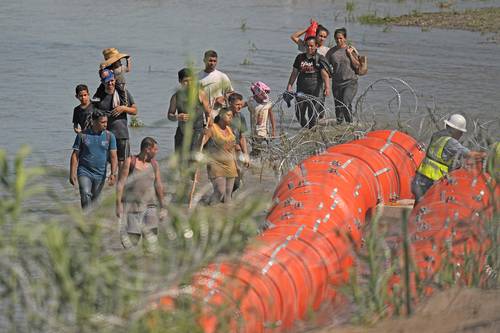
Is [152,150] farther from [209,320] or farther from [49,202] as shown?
[209,320]

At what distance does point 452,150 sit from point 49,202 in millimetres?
4933

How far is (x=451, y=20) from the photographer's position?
3706 cm

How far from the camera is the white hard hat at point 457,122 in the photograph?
38.5 feet

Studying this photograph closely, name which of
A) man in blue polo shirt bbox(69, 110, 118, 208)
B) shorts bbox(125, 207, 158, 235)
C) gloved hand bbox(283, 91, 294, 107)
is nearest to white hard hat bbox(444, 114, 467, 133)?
shorts bbox(125, 207, 158, 235)

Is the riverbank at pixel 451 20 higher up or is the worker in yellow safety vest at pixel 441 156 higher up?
the worker in yellow safety vest at pixel 441 156

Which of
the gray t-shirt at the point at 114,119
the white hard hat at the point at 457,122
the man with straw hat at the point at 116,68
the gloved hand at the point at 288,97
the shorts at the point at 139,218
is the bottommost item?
the shorts at the point at 139,218

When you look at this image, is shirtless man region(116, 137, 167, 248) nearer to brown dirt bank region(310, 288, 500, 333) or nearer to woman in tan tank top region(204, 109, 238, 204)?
woman in tan tank top region(204, 109, 238, 204)

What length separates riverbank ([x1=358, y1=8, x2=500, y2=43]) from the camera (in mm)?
35594

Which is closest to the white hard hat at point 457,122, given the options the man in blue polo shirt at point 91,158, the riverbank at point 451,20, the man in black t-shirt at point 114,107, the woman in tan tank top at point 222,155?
the woman in tan tank top at point 222,155

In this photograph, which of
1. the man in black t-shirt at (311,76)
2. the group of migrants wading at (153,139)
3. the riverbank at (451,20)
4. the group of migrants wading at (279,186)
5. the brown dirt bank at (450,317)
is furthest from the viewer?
the riverbank at (451,20)

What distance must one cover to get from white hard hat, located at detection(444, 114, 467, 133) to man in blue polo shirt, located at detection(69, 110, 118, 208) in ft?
11.6

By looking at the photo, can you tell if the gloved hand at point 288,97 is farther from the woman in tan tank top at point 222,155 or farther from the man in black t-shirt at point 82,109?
the man in black t-shirt at point 82,109

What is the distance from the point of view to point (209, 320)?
21.3ft

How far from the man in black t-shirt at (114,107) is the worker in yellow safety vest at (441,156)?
134 inches
